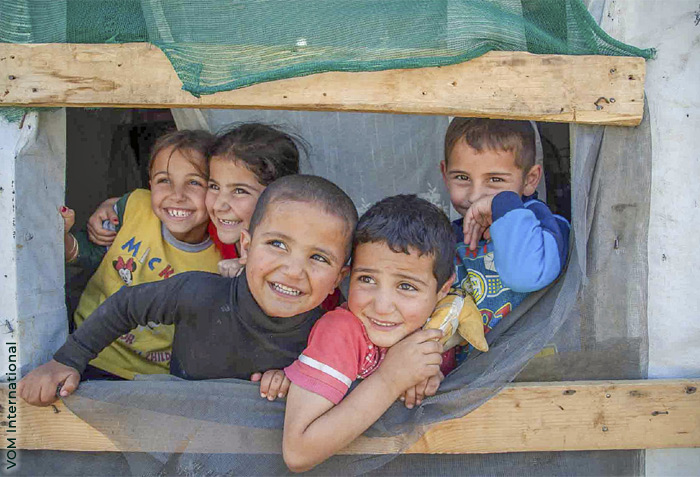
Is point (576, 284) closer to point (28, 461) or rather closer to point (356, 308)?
point (356, 308)

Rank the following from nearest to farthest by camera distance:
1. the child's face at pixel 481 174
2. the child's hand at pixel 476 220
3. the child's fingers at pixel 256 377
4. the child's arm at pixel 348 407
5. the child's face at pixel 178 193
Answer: the child's arm at pixel 348 407
the child's fingers at pixel 256 377
the child's hand at pixel 476 220
the child's face at pixel 481 174
the child's face at pixel 178 193

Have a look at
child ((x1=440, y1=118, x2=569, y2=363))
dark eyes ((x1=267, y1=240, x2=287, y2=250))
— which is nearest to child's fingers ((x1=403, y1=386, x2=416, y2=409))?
child ((x1=440, y1=118, x2=569, y2=363))

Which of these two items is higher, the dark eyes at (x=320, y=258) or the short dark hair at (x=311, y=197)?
the short dark hair at (x=311, y=197)

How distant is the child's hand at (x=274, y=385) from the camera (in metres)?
1.83

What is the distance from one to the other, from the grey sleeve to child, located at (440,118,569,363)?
3.15 ft

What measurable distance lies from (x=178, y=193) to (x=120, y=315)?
0.74m

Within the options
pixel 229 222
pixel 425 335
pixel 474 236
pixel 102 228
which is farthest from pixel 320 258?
pixel 102 228

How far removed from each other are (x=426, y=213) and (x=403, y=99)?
37cm

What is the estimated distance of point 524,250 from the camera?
1904mm

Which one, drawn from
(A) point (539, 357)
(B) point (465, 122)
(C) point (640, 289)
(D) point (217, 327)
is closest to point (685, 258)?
(C) point (640, 289)

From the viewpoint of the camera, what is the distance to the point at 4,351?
1.92 meters

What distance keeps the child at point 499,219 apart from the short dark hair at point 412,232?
0.17 m

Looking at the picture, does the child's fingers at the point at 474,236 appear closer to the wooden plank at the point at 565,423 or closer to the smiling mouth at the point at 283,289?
the wooden plank at the point at 565,423

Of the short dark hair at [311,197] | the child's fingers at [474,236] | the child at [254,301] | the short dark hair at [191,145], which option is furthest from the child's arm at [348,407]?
the short dark hair at [191,145]
